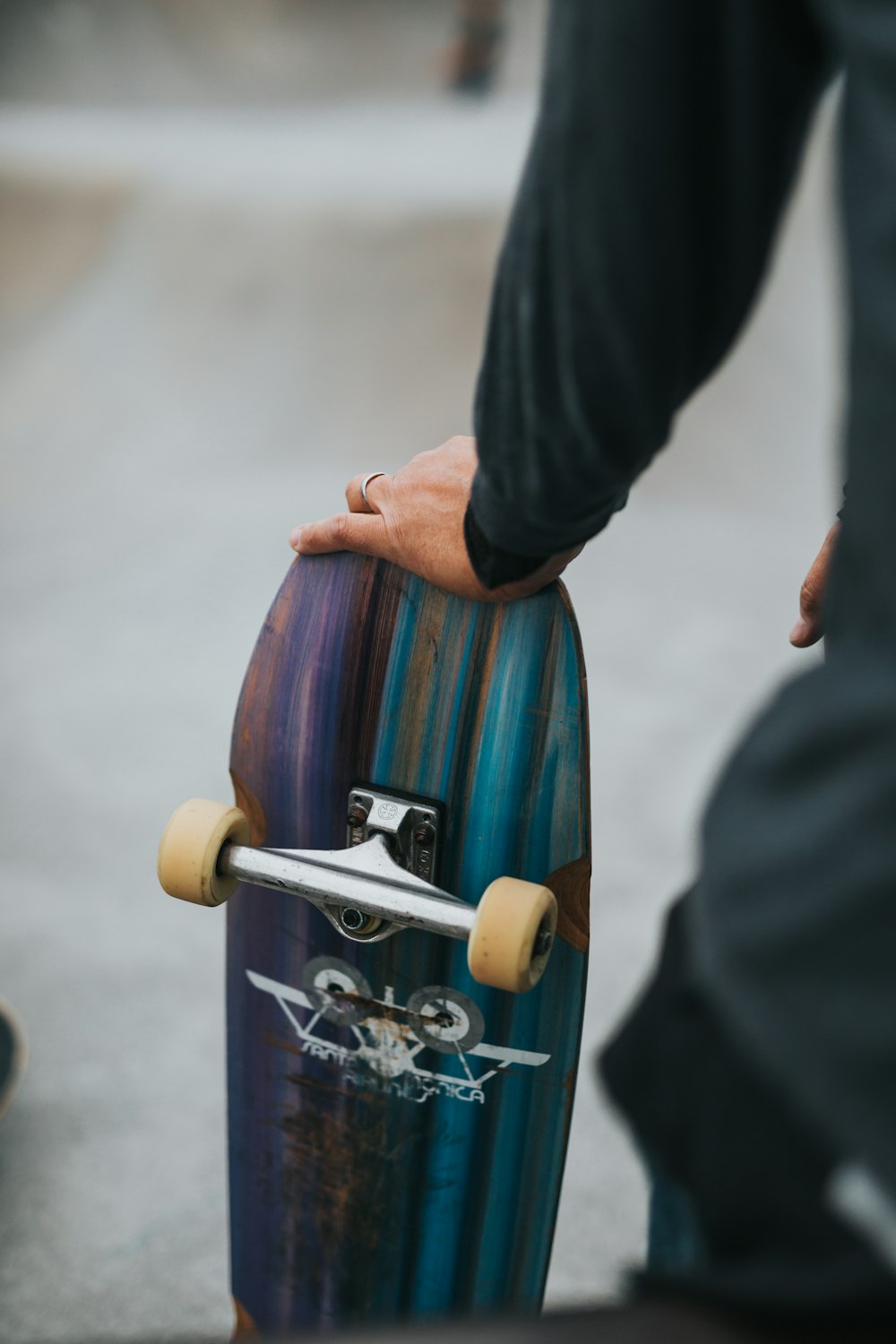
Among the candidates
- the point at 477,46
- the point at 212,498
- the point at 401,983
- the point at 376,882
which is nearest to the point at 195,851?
the point at 376,882

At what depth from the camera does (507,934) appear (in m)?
0.82

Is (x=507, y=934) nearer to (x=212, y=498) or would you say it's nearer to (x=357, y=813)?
(x=357, y=813)

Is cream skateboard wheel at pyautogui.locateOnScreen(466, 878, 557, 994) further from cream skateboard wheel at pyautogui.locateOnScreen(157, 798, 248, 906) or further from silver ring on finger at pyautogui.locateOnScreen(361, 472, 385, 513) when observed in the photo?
silver ring on finger at pyautogui.locateOnScreen(361, 472, 385, 513)

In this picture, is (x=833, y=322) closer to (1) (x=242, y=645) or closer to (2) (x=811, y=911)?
(1) (x=242, y=645)

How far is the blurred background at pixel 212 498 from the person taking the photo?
1717mm

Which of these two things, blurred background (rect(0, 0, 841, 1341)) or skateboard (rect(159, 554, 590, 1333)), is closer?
skateboard (rect(159, 554, 590, 1333))

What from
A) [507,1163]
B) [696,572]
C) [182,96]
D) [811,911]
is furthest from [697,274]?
[182,96]

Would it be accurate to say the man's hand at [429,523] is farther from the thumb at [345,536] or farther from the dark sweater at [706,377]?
the dark sweater at [706,377]

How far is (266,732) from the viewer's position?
1073 mm

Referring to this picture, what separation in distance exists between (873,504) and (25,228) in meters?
6.48

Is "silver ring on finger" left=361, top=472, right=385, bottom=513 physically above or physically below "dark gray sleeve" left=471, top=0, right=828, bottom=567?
below

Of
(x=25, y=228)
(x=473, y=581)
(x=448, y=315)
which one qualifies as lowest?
(x=473, y=581)

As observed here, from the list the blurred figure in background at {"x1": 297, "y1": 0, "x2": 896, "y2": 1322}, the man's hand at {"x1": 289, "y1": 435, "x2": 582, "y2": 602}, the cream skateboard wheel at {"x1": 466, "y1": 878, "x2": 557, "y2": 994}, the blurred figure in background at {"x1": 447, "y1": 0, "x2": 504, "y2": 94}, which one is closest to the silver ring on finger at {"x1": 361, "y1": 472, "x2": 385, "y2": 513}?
the man's hand at {"x1": 289, "y1": 435, "x2": 582, "y2": 602}

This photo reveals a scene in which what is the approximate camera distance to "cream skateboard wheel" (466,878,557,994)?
2.70 feet
